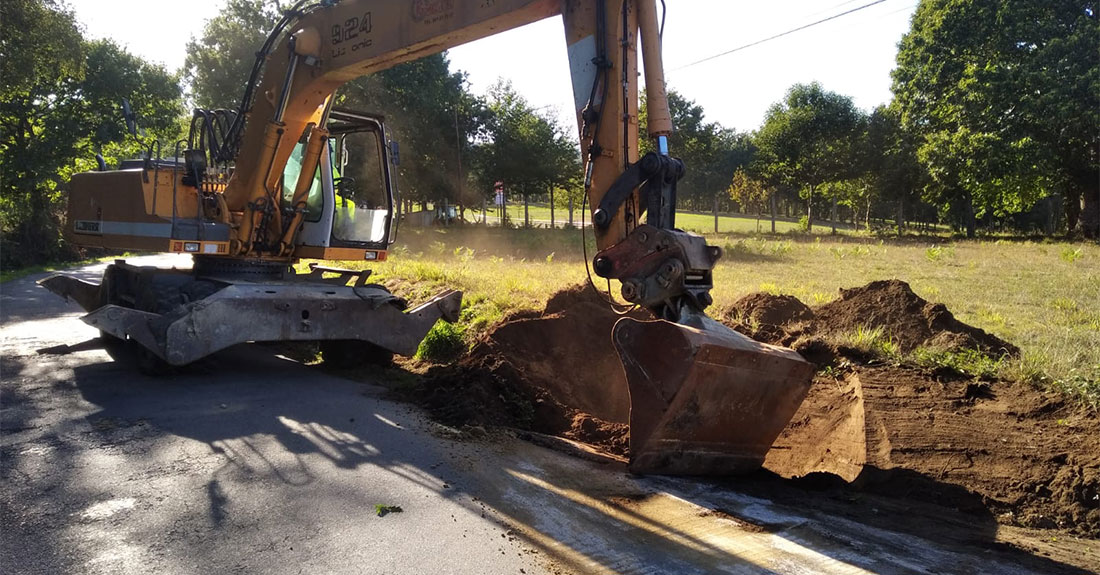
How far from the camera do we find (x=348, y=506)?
173 inches

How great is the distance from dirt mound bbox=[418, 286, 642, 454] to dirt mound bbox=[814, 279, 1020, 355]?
8.46 feet

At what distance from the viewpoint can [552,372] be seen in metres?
7.97

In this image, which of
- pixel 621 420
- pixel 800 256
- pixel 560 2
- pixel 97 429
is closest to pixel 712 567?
pixel 621 420

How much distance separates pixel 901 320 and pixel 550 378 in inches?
154

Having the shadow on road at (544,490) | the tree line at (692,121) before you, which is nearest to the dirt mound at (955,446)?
the shadow on road at (544,490)

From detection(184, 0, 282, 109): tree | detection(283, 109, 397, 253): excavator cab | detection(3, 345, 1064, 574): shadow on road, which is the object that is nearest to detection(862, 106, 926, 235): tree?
detection(184, 0, 282, 109): tree

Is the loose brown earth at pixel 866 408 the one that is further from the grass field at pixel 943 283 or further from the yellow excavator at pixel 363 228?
the yellow excavator at pixel 363 228

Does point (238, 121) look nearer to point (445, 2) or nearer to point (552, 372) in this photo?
point (445, 2)

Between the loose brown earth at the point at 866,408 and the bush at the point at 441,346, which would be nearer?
the loose brown earth at the point at 866,408

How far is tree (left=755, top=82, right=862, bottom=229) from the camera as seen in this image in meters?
43.2

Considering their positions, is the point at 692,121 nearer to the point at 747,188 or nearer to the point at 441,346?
the point at 747,188

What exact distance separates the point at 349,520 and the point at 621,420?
3.74 m

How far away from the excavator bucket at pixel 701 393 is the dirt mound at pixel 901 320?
9.57 feet

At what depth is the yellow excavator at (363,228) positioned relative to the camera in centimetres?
504
